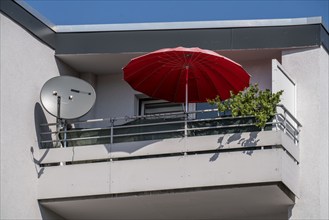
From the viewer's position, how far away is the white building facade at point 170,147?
23.1 meters

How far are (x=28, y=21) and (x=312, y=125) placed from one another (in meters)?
6.72

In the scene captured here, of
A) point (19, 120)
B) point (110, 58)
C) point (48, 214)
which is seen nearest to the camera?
point (19, 120)

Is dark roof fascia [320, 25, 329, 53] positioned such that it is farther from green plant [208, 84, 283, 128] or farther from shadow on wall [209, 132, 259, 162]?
shadow on wall [209, 132, 259, 162]

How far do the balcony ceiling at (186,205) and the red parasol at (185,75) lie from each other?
223 centimetres

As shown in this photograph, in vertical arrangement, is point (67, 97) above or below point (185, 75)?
below

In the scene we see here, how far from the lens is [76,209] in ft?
79.7

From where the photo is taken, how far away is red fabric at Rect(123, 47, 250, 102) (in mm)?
23609

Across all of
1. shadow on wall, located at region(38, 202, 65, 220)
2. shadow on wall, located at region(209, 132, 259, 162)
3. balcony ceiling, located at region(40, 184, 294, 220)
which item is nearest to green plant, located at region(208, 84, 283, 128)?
shadow on wall, located at region(209, 132, 259, 162)

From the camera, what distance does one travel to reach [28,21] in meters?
24.7

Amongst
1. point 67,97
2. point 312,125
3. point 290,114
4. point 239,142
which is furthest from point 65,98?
point 312,125

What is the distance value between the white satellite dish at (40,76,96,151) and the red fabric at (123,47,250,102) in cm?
109

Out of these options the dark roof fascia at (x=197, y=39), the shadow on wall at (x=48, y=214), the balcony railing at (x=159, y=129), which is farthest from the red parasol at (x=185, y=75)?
the shadow on wall at (x=48, y=214)

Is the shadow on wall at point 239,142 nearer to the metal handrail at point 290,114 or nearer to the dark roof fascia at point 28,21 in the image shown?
the metal handrail at point 290,114

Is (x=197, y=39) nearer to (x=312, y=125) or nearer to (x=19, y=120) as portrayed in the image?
(x=312, y=125)
